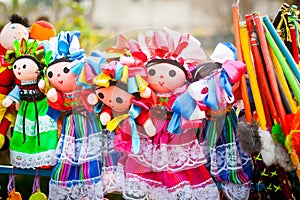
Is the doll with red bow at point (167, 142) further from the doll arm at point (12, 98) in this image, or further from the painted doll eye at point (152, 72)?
the doll arm at point (12, 98)

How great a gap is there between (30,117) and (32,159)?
0.61ft

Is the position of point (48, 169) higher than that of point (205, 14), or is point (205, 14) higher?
point (205, 14)

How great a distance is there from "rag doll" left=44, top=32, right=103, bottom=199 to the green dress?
8cm

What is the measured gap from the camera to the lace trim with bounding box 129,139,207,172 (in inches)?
81.8

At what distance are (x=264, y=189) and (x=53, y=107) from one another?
0.97 m

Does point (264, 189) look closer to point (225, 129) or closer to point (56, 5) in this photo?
point (225, 129)

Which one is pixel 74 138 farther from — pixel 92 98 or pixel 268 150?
pixel 268 150

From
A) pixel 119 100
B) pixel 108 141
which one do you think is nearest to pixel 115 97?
pixel 119 100

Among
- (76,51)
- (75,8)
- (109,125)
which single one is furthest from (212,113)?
(75,8)

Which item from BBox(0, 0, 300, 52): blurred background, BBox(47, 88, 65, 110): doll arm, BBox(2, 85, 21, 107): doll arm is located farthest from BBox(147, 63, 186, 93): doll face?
BBox(0, 0, 300, 52): blurred background

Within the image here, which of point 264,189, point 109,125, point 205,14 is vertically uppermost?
point 205,14

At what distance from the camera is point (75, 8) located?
15.5 ft

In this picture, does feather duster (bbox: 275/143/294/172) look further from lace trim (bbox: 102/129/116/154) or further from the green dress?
the green dress

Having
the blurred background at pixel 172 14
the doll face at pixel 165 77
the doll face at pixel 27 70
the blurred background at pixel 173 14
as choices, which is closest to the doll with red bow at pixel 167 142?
the doll face at pixel 165 77
